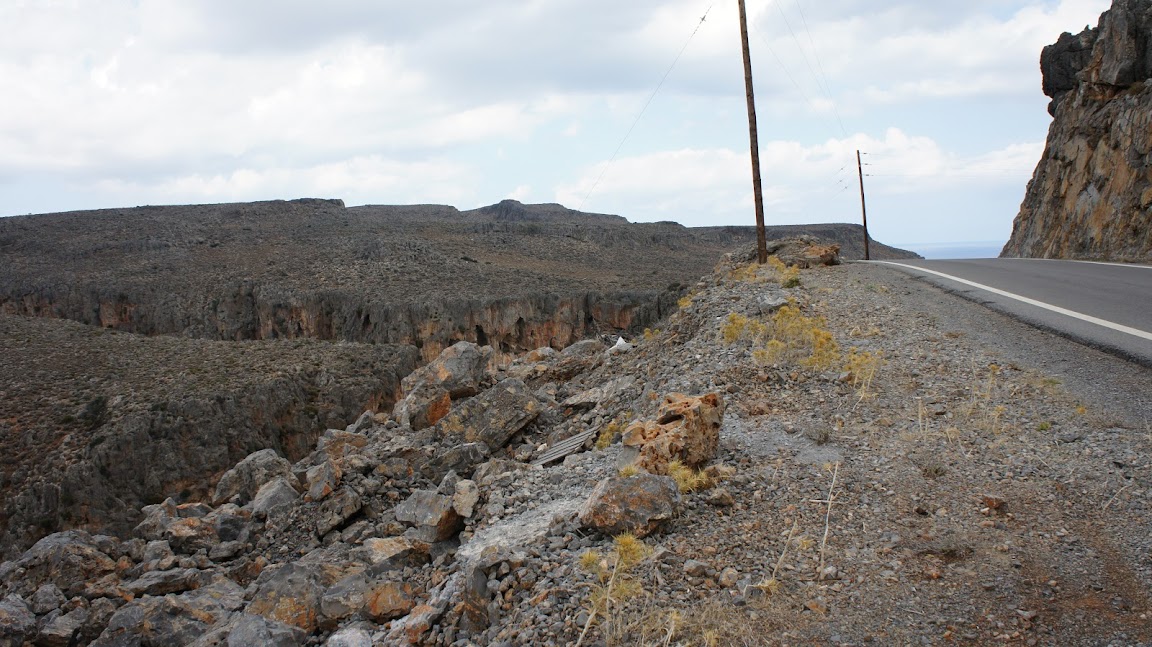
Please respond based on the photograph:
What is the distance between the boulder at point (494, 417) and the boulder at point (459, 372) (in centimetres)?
223

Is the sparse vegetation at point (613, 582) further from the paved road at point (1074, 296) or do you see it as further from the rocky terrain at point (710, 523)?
the paved road at point (1074, 296)

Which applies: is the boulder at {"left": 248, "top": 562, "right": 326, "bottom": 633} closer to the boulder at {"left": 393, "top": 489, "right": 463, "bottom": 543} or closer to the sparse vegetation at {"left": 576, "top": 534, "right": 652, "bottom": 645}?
the boulder at {"left": 393, "top": 489, "right": 463, "bottom": 543}

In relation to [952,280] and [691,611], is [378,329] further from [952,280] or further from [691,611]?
[691,611]

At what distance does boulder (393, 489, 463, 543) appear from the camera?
19.7 feet

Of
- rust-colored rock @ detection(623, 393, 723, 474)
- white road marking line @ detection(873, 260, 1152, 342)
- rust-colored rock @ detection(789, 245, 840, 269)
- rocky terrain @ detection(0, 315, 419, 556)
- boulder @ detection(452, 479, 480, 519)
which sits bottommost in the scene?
rocky terrain @ detection(0, 315, 419, 556)

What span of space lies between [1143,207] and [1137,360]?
1651 cm

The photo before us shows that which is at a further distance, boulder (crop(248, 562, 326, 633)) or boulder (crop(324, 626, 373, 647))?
boulder (crop(248, 562, 326, 633))

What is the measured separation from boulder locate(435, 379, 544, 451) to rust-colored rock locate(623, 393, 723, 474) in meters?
3.21

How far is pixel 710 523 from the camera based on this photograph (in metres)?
4.11

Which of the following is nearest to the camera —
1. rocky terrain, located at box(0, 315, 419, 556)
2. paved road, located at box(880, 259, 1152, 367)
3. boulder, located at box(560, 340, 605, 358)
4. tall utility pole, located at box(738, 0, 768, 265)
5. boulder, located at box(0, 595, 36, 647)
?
paved road, located at box(880, 259, 1152, 367)

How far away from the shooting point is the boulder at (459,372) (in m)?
11.1

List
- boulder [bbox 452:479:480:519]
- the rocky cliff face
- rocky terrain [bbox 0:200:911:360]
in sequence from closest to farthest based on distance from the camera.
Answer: boulder [bbox 452:479:480:519], the rocky cliff face, rocky terrain [bbox 0:200:911:360]

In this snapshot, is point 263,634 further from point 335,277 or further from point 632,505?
point 335,277

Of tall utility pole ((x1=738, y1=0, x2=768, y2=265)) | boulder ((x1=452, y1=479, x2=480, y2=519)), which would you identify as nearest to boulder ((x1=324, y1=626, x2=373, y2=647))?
boulder ((x1=452, y1=479, x2=480, y2=519))
